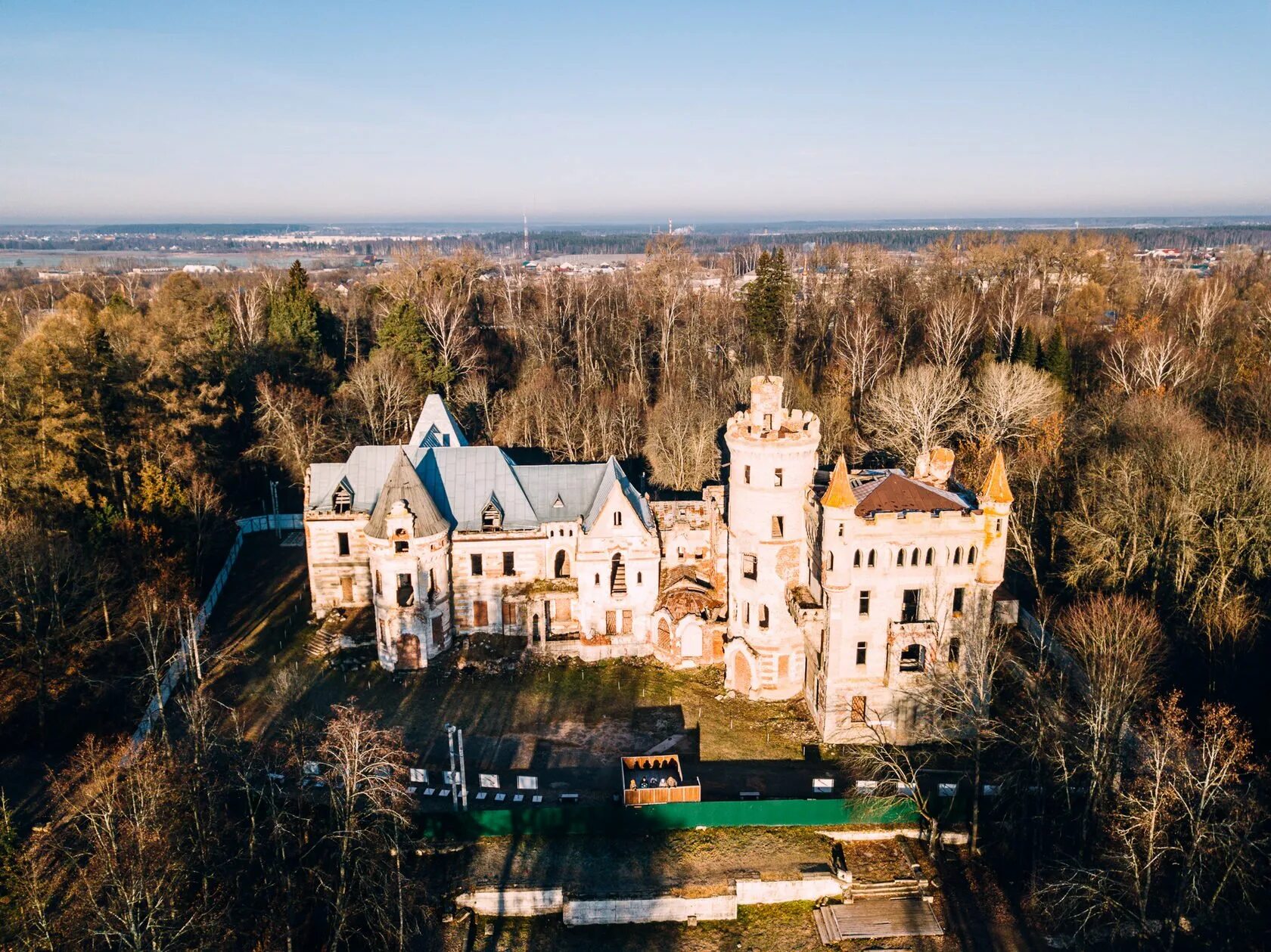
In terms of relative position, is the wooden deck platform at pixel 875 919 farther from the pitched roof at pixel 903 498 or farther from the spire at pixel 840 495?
the pitched roof at pixel 903 498

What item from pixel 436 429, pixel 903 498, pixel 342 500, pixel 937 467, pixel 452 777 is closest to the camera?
pixel 452 777

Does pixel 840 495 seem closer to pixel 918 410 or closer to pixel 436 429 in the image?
pixel 918 410

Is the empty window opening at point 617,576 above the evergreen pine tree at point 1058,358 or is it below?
below

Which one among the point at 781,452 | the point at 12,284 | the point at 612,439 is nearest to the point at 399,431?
the point at 612,439

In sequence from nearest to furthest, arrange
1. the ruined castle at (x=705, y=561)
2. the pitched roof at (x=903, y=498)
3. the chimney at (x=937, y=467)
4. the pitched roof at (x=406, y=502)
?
Answer: the ruined castle at (x=705, y=561), the pitched roof at (x=903, y=498), the chimney at (x=937, y=467), the pitched roof at (x=406, y=502)

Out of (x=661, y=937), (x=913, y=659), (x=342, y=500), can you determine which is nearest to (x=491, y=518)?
(x=342, y=500)

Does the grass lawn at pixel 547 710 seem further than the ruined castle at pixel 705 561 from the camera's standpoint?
Yes

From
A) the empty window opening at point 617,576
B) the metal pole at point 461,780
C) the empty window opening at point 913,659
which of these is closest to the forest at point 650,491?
the empty window opening at point 913,659
